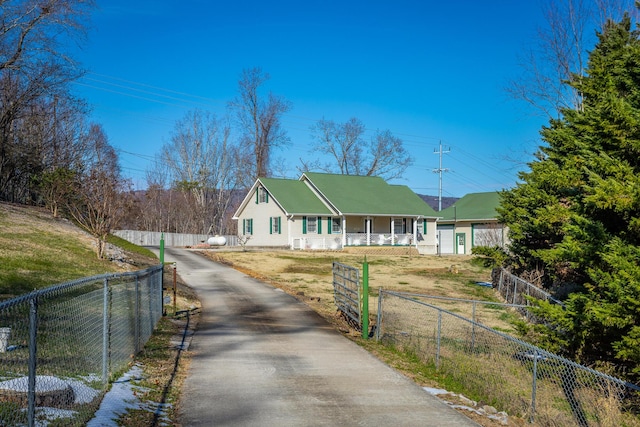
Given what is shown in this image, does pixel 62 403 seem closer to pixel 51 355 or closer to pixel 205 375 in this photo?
pixel 51 355

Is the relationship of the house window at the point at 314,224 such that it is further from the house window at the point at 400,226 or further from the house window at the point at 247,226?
the house window at the point at 400,226

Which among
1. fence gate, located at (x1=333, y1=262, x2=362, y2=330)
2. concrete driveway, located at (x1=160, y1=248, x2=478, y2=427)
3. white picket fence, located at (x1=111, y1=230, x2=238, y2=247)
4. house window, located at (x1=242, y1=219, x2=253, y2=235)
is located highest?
house window, located at (x1=242, y1=219, x2=253, y2=235)

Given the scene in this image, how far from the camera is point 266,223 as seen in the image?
157 feet

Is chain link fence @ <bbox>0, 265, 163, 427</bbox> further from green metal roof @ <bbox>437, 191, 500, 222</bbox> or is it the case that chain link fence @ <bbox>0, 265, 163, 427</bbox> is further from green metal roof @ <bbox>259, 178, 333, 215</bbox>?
green metal roof @ <bbox>437, 191, 500, 222</bbox>

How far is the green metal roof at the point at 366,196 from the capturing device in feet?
153

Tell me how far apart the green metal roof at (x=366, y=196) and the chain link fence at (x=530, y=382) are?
33784 millimetres

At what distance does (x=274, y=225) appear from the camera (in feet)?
154

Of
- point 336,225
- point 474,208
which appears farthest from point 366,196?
point 474,208

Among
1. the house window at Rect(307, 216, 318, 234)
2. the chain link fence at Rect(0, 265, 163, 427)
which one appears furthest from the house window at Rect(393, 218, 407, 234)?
the chain link fence at Rect(0, 265, 163, 427)

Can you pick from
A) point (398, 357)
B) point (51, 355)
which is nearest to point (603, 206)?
point (398, 357)

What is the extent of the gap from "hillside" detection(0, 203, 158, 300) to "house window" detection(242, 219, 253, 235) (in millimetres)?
20843

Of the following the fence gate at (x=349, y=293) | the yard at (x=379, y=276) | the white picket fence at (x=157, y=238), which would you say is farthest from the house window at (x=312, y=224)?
the fence gate at (x=349, y=293)

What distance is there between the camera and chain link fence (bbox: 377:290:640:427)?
23.5 ft

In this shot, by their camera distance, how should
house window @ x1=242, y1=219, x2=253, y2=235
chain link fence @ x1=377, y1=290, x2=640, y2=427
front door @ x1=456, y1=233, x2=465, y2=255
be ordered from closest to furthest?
chain link fence @ x1=377, y1=290, x2=640, y2=427
house window @ x1=242, y1=219, x2=253, y2=235
front door @ x1=456, y1=233, x2=465, y2=255
